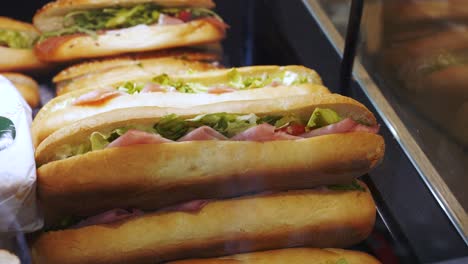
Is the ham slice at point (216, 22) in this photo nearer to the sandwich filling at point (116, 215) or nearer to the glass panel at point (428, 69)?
the glass panel at point (428, 69)

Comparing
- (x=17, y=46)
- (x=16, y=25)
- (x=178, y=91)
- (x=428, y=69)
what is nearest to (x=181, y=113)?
(x=178, y=91)

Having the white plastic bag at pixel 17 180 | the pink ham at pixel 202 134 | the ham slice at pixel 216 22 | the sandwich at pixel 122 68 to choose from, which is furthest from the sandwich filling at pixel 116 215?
the ham slice at pixel 216 22

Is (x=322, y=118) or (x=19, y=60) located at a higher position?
(x=322, y=118)

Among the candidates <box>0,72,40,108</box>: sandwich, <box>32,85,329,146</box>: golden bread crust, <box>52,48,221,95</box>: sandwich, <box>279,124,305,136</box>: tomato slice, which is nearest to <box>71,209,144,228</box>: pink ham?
<box>32,85,329,146</box>: golden bread crust

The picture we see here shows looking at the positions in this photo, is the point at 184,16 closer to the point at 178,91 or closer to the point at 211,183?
the point at 178,91

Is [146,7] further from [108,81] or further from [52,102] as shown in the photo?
[52,102]

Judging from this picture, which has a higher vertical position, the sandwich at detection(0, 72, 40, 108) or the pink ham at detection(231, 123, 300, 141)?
the pink ham at detection(231, 123, 300, 141)

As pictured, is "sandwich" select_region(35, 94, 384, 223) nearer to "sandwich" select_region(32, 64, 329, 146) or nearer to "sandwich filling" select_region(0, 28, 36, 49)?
"sandwich" select_region(32, 64, 329, 146)
